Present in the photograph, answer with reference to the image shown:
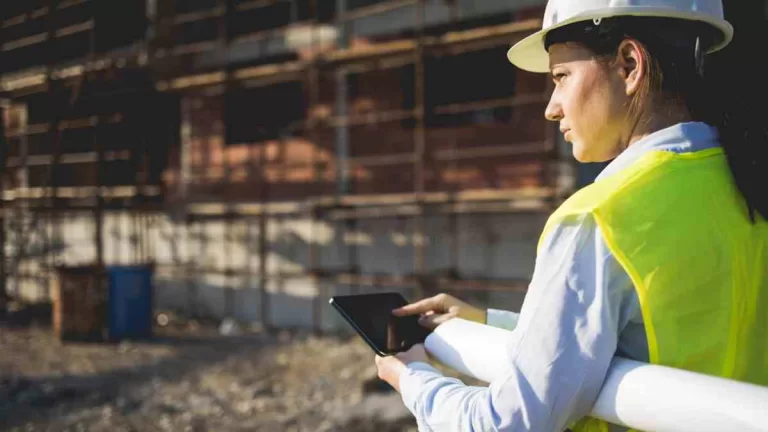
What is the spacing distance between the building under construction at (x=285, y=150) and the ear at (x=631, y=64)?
5159 millimetres

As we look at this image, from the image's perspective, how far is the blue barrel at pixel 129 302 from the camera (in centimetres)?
805

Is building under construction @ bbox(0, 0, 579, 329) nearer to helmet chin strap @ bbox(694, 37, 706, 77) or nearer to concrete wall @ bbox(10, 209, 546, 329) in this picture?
concrete wall @ bbox(10, 209, 546, 329)

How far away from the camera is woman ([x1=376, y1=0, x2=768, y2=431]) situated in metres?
0.96

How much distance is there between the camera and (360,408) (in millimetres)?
5094

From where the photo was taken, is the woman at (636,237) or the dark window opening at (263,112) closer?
the woman at (636,237)

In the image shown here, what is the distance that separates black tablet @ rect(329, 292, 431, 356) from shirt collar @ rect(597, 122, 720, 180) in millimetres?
557

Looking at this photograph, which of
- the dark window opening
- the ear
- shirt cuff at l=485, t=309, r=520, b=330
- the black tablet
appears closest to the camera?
the ear

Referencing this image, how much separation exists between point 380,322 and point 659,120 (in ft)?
2.19

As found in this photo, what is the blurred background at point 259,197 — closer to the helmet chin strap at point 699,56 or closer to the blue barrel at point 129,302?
the blue barrel at point 129,302

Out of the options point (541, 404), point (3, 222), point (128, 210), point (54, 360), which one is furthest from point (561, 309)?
point (3, 222)

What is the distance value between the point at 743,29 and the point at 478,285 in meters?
4.96

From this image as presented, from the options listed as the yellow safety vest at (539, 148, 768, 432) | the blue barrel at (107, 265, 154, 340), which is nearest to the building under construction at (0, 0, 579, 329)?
the blue barrel at (107, 265, 154, 340)

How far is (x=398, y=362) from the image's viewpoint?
1.34 metres

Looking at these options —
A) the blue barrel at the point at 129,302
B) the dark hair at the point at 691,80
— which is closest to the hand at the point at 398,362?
the dark hair at the point at 691,80
